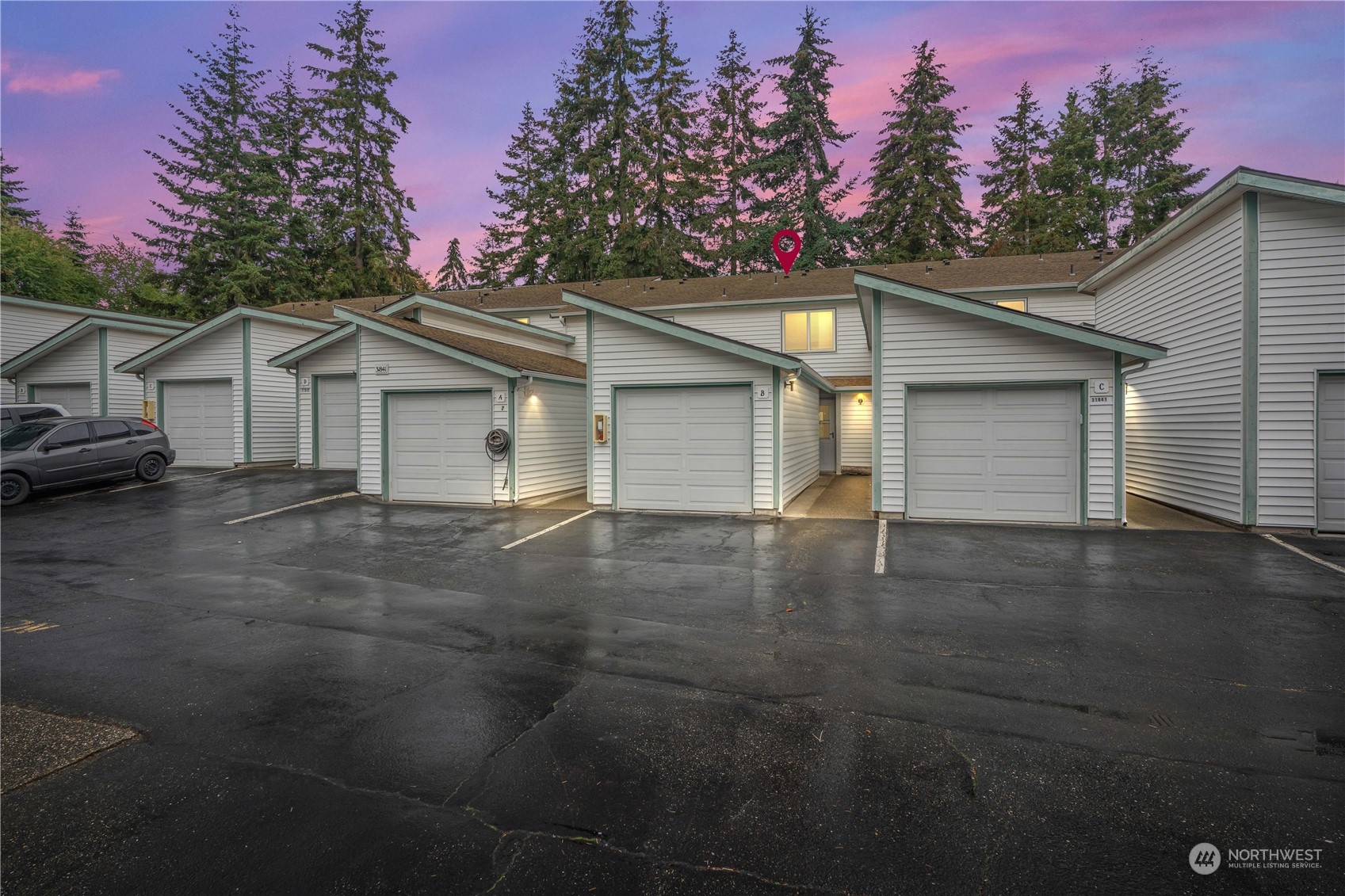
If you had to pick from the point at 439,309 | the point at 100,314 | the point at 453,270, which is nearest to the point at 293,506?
the point at 439,309

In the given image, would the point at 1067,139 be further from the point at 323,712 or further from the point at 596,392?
the point at 323,712

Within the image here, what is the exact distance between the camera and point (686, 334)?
1109 centimetres

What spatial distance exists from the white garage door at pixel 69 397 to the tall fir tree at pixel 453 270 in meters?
28.4

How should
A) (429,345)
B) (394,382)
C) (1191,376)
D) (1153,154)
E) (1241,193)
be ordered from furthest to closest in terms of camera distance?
(1153,154) < (394,382) < (429,345) < (1191,376) < (1241,193)

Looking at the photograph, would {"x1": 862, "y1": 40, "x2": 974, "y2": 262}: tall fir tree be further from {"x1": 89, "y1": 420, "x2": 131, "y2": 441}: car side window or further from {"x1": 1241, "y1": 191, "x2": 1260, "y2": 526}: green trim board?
{"x1": 89, "y1": 420, "x2": 131, "y2": 441}: car side window

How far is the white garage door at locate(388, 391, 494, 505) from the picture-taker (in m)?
12.2


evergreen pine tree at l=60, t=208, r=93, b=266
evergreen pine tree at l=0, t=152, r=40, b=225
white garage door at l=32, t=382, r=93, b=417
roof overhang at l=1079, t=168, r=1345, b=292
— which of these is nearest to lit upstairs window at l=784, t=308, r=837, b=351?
roof overhang at l=1079, t=168, r=1345, b=292

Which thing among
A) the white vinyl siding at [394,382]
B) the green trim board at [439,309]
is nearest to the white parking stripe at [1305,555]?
the white vinyl siding at [394,382]

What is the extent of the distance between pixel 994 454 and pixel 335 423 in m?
17.0

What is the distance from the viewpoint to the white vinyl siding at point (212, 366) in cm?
1705

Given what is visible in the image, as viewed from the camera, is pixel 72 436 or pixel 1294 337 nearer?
pixel 1294 337

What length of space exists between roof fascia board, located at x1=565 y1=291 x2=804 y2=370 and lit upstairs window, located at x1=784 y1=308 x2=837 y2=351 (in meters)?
7.16

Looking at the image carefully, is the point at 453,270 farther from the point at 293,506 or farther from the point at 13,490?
the point at 293,506

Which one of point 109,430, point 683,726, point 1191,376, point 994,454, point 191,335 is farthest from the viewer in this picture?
point 191,335
